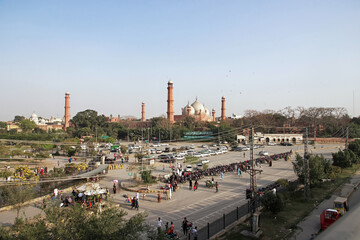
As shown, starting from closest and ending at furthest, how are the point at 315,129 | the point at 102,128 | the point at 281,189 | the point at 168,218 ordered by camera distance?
the point at 168,218 → the point at 281,189 → the point at 315,129 → the point at 102,128

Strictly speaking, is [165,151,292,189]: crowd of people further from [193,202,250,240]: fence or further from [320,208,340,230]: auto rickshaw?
[320,208,340,230]: auto rickshaw

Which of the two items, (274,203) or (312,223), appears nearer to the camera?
(312,223)

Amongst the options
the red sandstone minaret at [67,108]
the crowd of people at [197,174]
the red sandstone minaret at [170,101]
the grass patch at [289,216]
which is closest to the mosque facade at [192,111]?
the red sandstone minaret at [170,101]

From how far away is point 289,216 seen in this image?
13.5m

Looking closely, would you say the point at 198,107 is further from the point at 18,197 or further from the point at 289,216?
the point at 18,197

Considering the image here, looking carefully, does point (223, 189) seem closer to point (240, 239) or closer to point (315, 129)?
point (240, 239)

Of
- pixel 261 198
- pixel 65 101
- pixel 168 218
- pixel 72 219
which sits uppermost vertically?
pixel 65 101

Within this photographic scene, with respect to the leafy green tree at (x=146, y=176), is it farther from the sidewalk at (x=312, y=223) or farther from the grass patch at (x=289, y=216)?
the sidewalk at (x=312, y=223)

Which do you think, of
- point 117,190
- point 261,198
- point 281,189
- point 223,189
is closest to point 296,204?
point 281,189

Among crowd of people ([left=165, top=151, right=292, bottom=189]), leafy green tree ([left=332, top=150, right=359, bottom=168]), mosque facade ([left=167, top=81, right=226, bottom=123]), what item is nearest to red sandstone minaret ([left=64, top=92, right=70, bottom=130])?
mosque facade ([left=167, top=81, right=226, bottom=123])

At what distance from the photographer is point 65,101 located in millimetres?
78812

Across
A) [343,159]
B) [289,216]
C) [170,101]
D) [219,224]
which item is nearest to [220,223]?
[219,224]

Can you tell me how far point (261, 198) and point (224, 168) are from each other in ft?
38.9

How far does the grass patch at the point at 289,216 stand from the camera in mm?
11461
